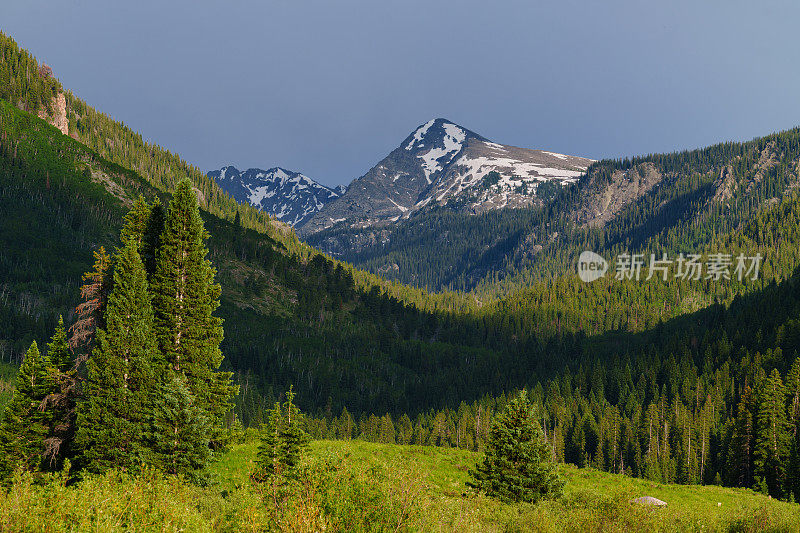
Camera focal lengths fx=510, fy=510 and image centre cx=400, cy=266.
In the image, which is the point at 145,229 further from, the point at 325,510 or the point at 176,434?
the point at 325,510

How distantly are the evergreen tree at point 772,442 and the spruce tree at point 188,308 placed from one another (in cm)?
9430

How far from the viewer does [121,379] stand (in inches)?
1583

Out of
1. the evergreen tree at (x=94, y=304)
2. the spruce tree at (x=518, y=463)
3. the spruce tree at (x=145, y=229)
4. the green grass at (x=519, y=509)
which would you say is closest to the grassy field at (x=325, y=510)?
the green grass at (x=519, y=509)

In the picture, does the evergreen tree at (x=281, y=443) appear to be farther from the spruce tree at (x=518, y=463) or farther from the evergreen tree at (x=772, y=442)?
the evergreen tree at (x=772, y=442)

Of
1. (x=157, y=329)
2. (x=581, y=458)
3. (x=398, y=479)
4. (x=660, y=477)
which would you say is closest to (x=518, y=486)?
(x=398, y=479)

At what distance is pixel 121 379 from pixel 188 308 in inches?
302

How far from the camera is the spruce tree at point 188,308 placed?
144 feet

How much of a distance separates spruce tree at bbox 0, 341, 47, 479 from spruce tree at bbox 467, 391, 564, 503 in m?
37.8

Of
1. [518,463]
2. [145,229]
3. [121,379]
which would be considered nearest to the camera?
[121,379]

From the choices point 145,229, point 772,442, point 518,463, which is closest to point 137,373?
point 145,229

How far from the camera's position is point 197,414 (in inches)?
1592

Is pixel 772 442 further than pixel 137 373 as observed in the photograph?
Yes

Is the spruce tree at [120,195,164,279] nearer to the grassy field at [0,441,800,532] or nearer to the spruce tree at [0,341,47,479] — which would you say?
the spruce tree at [0,341,47,479]

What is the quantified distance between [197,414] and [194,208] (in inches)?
717
